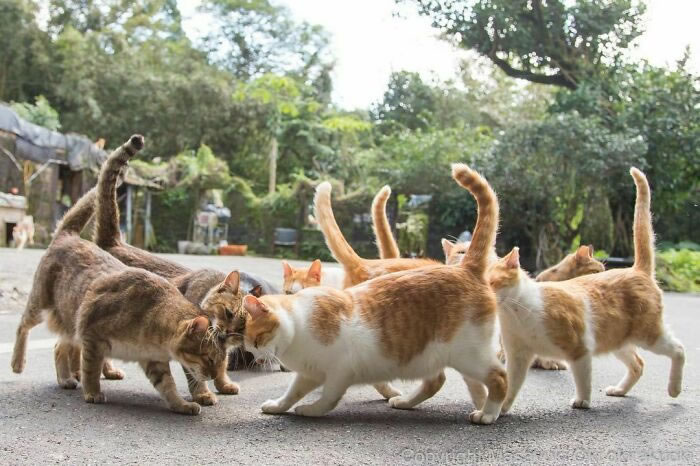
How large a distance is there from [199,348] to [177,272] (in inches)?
39.5

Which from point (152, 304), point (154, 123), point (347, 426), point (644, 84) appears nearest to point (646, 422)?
point (347, 426)

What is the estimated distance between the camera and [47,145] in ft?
50.6

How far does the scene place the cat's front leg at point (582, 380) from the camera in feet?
9.80

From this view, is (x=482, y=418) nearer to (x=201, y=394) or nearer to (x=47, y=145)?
(x=201, y=394)

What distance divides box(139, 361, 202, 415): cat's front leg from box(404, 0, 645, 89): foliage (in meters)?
14.0

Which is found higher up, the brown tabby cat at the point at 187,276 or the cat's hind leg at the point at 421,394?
the brown tabby cat at the point at 187,276

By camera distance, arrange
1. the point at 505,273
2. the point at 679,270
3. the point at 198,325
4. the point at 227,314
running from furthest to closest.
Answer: the point at 679,270, the point at 505,273, the point at 227,314, the point at 198,325

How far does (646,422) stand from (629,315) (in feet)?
1.88

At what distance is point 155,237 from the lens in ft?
62.7

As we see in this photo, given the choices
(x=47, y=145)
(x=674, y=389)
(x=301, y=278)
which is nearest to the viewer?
(x=674, y=389)

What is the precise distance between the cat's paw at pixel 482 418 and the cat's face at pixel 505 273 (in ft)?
1.77

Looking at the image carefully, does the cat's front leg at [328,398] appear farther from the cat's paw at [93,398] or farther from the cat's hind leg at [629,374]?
the cat's hind leg at [629,374]

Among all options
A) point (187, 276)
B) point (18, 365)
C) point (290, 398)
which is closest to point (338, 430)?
point (290, 398)

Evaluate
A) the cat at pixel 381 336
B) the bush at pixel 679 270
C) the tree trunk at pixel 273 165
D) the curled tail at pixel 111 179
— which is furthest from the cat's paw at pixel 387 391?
the tree trunk at pixel 273 165
